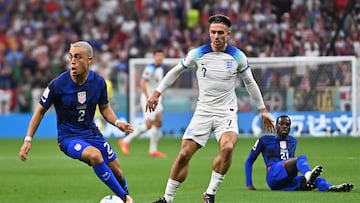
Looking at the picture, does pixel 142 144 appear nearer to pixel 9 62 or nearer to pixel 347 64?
pixel 347 64

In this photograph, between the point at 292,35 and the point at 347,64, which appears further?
the point at 292,35

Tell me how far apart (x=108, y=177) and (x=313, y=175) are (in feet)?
9.79

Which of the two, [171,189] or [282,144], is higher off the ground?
[282,144]

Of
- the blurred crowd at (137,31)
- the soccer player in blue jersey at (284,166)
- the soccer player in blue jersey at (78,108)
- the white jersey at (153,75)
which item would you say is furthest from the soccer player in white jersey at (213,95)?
the blurred crowd at (137,31)

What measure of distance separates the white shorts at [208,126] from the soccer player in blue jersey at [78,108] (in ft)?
3.23

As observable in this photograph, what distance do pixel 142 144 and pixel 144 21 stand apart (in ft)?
27.8

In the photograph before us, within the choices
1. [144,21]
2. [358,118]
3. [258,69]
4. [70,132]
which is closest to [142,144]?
[258,69]

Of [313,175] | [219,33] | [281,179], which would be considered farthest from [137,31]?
[219,33]

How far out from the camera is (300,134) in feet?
84.3

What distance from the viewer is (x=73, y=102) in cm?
1102

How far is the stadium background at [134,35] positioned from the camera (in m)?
27.5

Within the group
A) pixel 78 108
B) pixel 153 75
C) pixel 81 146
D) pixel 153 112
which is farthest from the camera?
pixel 153 75

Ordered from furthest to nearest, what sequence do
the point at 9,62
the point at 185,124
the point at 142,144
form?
1. the point at 9,62
2. the point at 185,124
3. the point at 142,144

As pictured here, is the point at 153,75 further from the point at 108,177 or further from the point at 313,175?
the point at 108,177
